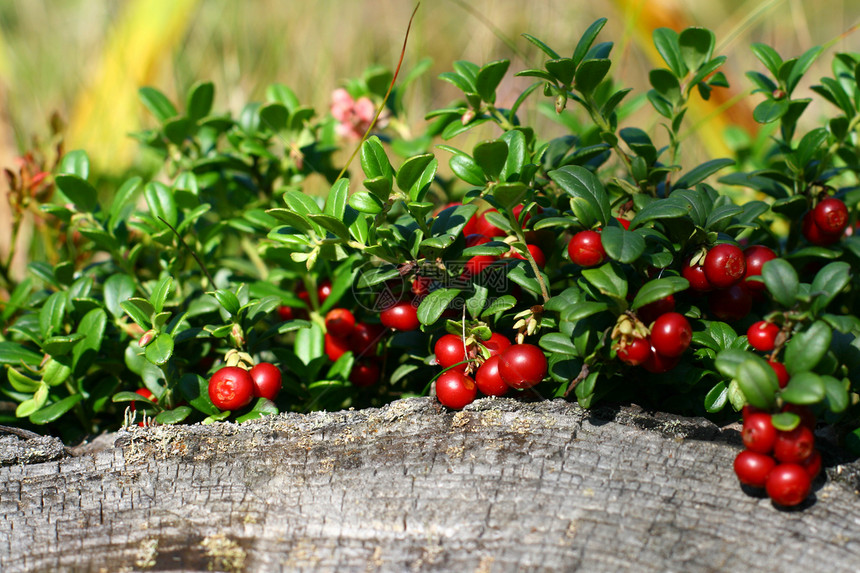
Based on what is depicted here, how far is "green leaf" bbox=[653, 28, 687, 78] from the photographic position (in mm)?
1891

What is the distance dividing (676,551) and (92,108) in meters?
4.12

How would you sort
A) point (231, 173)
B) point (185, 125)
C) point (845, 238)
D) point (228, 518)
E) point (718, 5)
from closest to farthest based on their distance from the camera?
1. point (228, 518)
2. point (845, 238)
3. point (185, 125)
4. point (231, 173)
5. point (718, 5)

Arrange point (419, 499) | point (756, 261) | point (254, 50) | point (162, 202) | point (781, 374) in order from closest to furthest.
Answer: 1. point (781, 374)
2. point (419, 499)
3. point (756, 261)
4. point (162, 202)
5. point (254, 50)

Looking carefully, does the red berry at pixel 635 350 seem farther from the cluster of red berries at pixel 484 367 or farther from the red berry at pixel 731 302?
the red berry at pixel 731 302

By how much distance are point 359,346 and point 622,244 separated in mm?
971

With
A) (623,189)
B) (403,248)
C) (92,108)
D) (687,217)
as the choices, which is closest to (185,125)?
(403,248)

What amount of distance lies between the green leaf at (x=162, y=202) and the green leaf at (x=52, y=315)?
35 cm

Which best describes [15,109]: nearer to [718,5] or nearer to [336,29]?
[336,29]

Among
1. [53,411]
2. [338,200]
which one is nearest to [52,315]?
[53,411]

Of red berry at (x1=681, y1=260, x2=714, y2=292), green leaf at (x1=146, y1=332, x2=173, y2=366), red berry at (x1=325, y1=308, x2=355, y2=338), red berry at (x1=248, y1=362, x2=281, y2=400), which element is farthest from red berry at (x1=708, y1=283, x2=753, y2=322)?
green leaf at (x1=146, y1=332, x2=173, y2=366)

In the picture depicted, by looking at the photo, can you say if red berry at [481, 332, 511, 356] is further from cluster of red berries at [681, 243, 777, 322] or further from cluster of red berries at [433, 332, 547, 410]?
cluster of red berries at [681, 243, 777, 322]

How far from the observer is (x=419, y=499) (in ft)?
4.69

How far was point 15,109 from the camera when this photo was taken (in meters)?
4.05

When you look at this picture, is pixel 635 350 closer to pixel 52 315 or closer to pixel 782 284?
pixel 782 284
